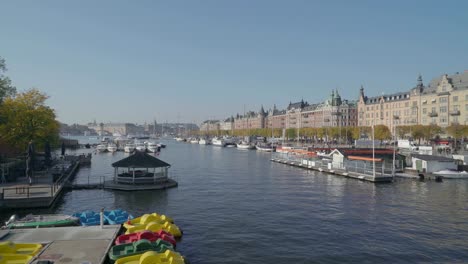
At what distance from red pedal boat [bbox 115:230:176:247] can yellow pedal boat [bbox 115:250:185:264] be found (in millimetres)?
3808

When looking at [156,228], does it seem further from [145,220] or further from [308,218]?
[308,218]

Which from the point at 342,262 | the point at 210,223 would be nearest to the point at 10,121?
the point at 210,223

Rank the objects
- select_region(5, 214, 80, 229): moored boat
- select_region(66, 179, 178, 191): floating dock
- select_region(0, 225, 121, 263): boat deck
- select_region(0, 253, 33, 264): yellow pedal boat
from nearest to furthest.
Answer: select_region(0, 253, 33, 264): yellow pedal boat → select_region(0, 225, 121, 263): boat deck → select_region(5, 214, 80, 229): moored boat → select_region(66, 179, 178, 191): floating dock

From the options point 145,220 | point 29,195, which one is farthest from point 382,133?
point 29,195

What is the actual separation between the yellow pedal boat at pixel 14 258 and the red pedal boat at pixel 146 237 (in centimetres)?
568

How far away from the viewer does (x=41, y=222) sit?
3122 cm

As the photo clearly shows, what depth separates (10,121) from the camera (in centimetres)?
6166

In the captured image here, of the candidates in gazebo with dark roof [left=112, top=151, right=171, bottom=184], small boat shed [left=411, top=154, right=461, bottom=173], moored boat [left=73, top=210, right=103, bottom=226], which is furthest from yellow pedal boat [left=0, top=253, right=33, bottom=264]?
small boat shed [left=411, top=154, right=461, bottom=173]

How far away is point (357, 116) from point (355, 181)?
5264 inches

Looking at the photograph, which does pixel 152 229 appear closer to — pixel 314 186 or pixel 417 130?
pixel 314 186

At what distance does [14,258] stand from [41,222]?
30.8 feet

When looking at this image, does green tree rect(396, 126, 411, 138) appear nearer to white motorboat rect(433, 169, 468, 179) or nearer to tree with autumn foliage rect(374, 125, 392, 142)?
tree with autumn foliage rect(374, 125, 392, 142)

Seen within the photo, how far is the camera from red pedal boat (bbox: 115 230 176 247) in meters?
26.6

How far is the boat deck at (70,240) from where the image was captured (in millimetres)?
22041
